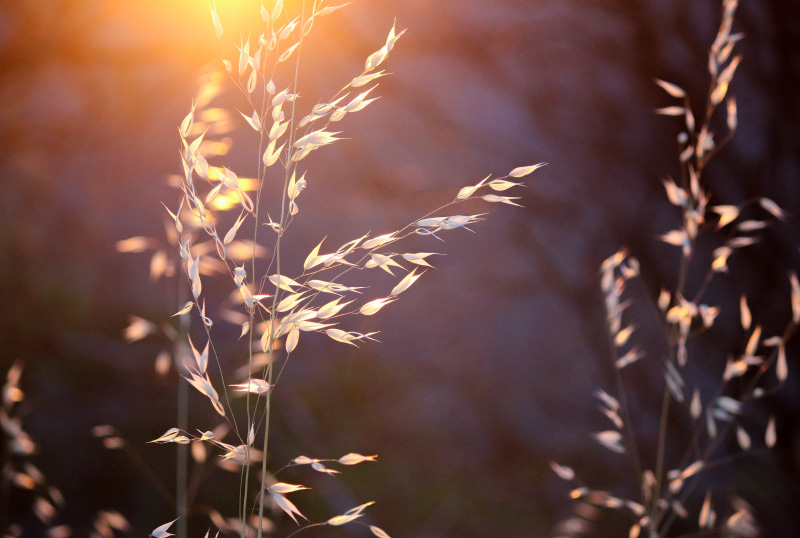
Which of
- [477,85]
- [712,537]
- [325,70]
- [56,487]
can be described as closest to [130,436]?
[56,487]

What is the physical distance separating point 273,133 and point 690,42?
87 centimetres

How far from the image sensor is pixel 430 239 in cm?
92

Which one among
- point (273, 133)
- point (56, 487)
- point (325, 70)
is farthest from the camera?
point (325, 70)

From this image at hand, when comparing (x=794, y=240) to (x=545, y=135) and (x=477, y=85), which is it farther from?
(x=477, y=85)

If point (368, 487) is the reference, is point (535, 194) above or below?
above

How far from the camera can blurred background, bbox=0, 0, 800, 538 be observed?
2.70ft

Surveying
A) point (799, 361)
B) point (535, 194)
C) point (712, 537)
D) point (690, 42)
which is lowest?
point (712, 537)

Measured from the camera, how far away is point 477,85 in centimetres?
96

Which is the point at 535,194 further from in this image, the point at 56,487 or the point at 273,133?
the point at 56,487

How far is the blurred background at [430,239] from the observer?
2.70 ft

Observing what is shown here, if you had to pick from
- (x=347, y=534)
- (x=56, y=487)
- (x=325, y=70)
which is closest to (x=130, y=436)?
(x=56, y=487)

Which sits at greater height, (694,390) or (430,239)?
(430,239)

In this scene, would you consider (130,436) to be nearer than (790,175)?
Yes

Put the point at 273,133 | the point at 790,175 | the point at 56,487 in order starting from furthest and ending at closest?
the point at 790,175
the point at 56,487
the point at 273,133
